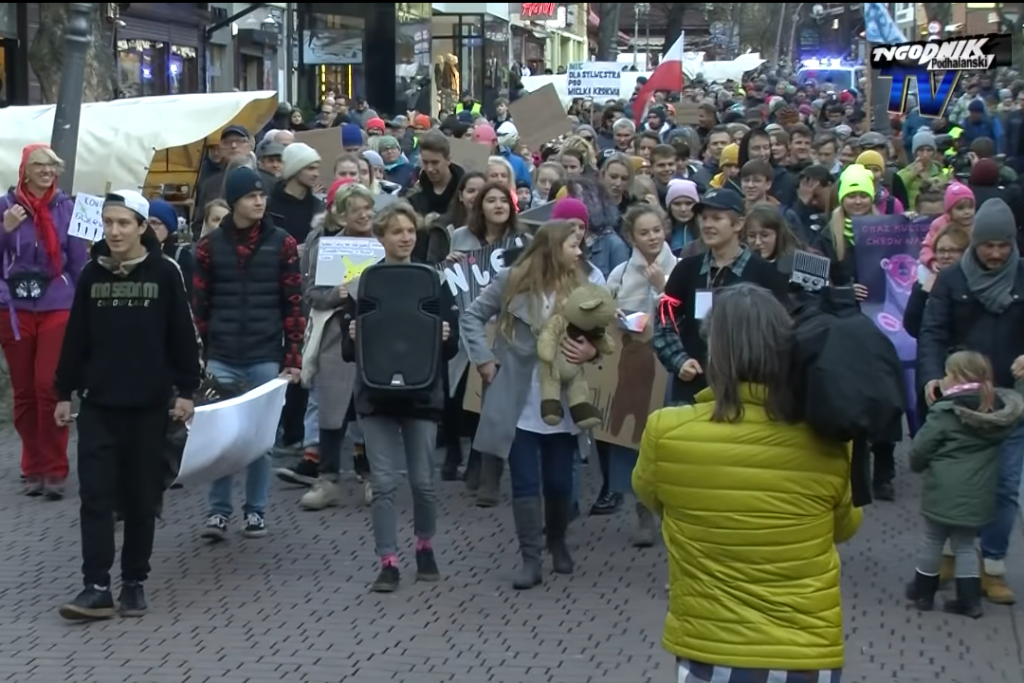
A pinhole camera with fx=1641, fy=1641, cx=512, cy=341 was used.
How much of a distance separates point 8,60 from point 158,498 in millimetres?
19575

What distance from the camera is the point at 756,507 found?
3.98 meters

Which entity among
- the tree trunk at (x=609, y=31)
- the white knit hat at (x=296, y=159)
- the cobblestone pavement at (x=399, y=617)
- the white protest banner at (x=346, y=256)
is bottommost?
the cobblestone pavement at (x=399, y=617)

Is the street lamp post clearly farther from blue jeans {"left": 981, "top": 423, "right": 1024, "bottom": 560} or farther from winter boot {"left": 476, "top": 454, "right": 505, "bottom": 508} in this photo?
blue jeans {"left": 981, "top": 423, "right": 1024, "bottom": 560}

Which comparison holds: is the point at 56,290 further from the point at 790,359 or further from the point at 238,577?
the point at 790,359

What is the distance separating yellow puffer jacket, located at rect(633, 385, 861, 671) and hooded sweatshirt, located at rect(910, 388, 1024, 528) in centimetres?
308

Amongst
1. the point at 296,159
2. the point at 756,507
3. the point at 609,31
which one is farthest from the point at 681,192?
the point at 609,31

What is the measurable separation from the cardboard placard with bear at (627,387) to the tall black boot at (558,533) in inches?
30.6

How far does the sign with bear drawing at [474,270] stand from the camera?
8.82 metres

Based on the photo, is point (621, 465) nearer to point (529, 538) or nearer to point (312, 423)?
point (529, 538)

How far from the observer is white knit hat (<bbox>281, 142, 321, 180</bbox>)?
33.6 feet

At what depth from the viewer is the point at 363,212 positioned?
8859 mm

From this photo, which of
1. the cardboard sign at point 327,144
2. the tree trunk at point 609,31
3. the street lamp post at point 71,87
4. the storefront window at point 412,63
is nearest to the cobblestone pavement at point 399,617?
the street lamp post at point 71,87

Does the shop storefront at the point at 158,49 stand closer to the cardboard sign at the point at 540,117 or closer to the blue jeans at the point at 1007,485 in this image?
the cardboard sign at the point at 540,117

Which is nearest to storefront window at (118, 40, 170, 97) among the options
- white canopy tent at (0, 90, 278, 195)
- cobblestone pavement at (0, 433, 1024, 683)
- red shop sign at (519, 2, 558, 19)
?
white canopy tent at (0, 90, 278, 195)
